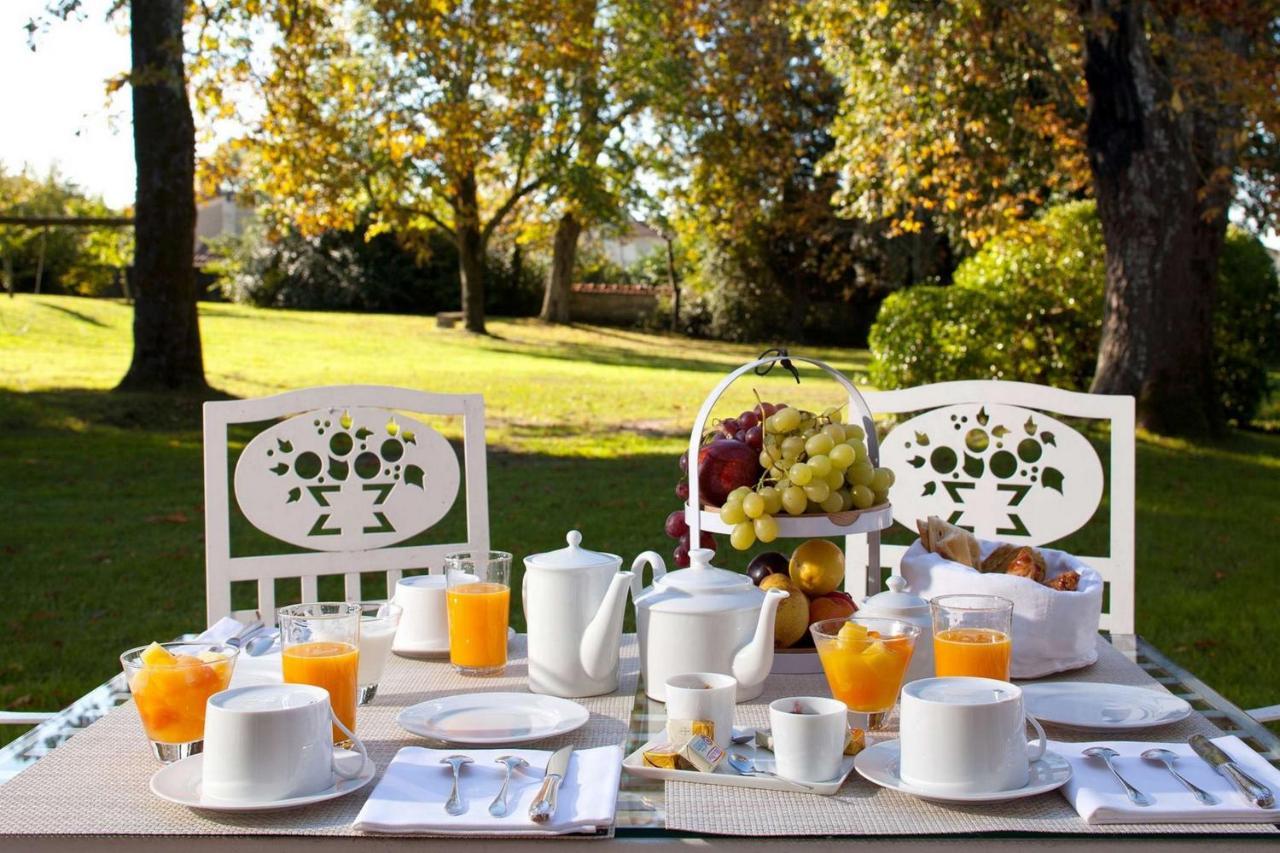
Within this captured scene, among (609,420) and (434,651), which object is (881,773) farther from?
(609,420)

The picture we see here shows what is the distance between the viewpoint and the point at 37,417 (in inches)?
381

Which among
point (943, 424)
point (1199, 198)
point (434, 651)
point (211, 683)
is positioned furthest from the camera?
point (1199, 198)

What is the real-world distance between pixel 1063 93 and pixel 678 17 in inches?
225

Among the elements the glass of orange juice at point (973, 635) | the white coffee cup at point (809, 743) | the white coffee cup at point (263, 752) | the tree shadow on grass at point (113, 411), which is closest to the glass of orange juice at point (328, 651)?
the white coffee cup at point (263, 752)

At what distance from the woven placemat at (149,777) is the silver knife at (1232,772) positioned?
0.68 meters

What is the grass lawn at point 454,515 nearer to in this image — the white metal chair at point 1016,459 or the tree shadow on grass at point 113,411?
the tree shadow on grass at point 113,411

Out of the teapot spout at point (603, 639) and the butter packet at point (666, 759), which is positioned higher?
the teapot spout at point (603, 639)

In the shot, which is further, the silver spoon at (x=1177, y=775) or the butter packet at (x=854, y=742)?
the butter packet at (x=854, y=742)

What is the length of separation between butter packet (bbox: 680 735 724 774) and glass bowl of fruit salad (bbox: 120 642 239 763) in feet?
1.84

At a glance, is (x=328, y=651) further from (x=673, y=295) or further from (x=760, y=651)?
(x=673, y=295)

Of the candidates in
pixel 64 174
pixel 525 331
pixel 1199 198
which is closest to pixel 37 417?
pixel 1199 198

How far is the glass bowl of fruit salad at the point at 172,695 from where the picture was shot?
1498 mm

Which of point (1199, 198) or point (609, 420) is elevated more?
point (1199, 198)

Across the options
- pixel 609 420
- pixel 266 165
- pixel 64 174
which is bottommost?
pixel 609 420
